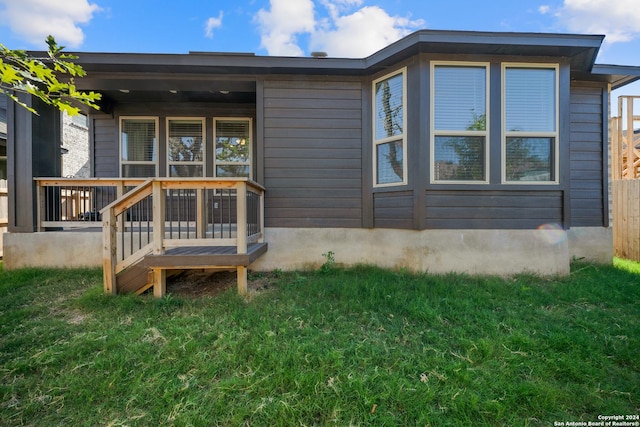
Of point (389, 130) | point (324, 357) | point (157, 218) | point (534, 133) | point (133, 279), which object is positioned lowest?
point (324, 357)

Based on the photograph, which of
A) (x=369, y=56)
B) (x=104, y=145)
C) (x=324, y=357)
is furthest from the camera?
(x=104, y=145)

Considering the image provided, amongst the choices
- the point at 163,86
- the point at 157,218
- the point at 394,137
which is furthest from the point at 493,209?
the point at 163,86

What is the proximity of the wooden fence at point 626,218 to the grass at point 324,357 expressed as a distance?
3277 mm

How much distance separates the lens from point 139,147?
6062mm

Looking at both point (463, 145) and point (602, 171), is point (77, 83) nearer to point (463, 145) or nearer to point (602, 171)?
point (463, 145)

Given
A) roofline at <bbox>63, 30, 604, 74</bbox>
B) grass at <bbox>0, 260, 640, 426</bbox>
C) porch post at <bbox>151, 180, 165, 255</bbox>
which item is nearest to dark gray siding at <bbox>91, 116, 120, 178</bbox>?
roofline at <bbox>63, 30, 604, 74</bbox>

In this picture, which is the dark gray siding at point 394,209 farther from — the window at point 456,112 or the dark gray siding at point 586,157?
the dark gray siding at point 586,157

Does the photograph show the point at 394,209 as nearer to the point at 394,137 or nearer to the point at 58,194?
the point at 394,137

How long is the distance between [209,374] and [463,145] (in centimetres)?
427

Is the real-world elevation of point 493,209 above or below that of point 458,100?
below

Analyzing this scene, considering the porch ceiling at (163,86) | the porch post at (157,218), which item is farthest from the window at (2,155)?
the porch post at (157,218)

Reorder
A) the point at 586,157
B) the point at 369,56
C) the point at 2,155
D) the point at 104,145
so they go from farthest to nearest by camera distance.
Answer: the point at 2,155 < the point at 104,145 < the point at 586,157 < the point at 369,56

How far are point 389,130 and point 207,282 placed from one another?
3658mm

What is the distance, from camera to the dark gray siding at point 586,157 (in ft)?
16.8
